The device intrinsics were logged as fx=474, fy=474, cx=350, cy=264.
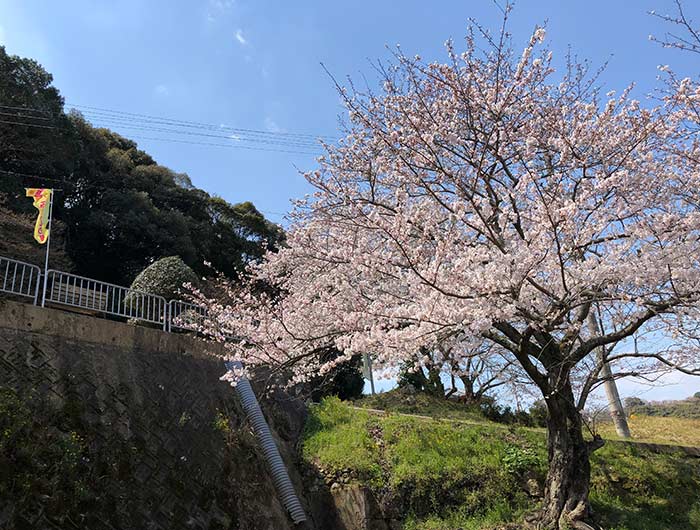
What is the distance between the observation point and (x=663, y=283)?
239 inches

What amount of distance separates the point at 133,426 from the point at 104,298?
2.96m

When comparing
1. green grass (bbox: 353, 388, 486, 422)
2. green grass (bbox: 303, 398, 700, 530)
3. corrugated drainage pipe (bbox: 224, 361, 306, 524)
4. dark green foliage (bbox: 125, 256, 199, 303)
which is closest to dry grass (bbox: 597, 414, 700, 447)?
green grass (bbox: 353, 388, 486, 422)

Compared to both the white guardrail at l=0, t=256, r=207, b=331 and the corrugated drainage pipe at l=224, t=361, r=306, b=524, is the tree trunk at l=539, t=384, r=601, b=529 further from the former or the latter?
the white guardrail at l=0, t=256, r=207, b=331

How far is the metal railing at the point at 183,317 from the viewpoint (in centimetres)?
921

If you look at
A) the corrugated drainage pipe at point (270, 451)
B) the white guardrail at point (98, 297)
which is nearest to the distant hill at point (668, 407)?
the corrugated drainage pipe at point (270, 451)

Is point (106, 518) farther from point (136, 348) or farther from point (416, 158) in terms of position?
point (416, 158)

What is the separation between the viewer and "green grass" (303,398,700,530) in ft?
26.3

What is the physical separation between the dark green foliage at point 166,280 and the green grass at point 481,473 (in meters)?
4.34

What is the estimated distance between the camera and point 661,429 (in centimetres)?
1464

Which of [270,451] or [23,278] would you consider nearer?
[23,278]

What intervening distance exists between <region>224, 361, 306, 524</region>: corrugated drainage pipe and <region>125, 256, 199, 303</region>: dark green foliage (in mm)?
1868

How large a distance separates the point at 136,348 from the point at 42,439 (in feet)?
8.11

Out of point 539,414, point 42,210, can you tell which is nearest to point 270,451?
point 42,210

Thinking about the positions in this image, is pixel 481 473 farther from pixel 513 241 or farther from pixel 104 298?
pixel 104 298
